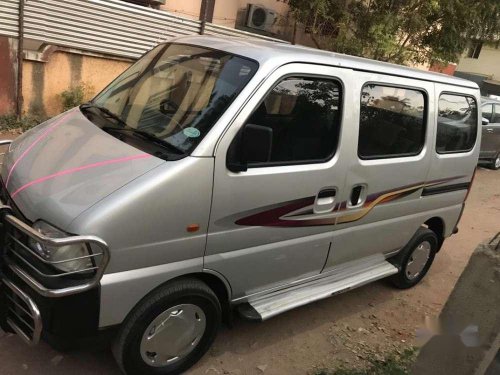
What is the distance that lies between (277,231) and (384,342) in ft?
5.01

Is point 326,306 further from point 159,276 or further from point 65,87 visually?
point 65,87

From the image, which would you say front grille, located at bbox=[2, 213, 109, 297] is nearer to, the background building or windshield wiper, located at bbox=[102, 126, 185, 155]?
windshield wiper, located at bbox=[102, 126, 185, 155]

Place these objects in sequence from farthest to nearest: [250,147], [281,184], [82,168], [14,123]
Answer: [14,123]
[281,184]
[250,147]
[82,168]

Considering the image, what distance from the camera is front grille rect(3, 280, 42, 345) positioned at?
2.46 metres

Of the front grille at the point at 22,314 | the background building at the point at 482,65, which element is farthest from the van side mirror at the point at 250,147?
the background building at the point at 482,65

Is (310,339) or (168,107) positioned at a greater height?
(168,107)

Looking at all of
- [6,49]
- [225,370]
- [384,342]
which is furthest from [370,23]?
[225,370]

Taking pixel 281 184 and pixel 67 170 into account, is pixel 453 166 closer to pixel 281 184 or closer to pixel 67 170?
pixel 281 184

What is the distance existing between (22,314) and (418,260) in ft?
12.1

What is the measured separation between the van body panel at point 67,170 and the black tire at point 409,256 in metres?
2.85

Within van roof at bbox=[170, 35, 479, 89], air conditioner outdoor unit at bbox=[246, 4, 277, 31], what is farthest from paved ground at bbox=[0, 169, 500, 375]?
air conditioner outdoor unit at bbox=[246, 4, 277, 31]

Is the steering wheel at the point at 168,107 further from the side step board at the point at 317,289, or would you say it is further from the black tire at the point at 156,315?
the side step board at the point at 317,289

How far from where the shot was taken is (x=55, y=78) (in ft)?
25.0

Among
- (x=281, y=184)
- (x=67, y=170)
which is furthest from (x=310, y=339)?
(x=67, y=170)
